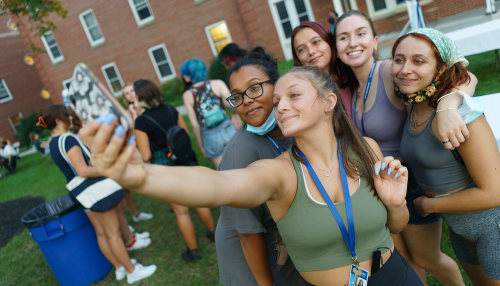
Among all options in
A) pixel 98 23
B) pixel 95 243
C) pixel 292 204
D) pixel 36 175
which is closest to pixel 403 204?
pixel 292 204

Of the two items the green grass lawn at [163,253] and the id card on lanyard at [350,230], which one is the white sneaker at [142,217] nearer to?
the green grass lawn at [163,253]

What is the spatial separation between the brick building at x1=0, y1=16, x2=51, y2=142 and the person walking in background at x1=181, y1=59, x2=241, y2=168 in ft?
82.1

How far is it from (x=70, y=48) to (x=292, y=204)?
866 inches

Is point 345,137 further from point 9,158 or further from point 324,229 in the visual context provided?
point 9,158

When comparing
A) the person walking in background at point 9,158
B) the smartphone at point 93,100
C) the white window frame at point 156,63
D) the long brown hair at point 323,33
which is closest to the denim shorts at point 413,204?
the long brown hair at point 323,33

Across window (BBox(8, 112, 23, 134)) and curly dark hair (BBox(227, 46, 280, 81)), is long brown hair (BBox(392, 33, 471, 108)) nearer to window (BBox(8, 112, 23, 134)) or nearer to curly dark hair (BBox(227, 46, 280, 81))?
curly dark hair (BBox(227, 46, 280, 81))

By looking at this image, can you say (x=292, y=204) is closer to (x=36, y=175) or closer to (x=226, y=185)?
(x=226, y=185)

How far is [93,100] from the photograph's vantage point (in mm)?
869

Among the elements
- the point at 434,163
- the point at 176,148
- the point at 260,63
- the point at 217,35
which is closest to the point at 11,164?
the point at 217,35

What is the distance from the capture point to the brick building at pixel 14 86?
914 inches

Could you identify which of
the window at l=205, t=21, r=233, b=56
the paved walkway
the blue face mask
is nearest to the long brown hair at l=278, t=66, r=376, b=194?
the blue face mask

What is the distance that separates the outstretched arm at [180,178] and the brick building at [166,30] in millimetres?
13997

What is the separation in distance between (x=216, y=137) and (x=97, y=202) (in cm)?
153

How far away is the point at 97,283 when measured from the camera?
3.79m
